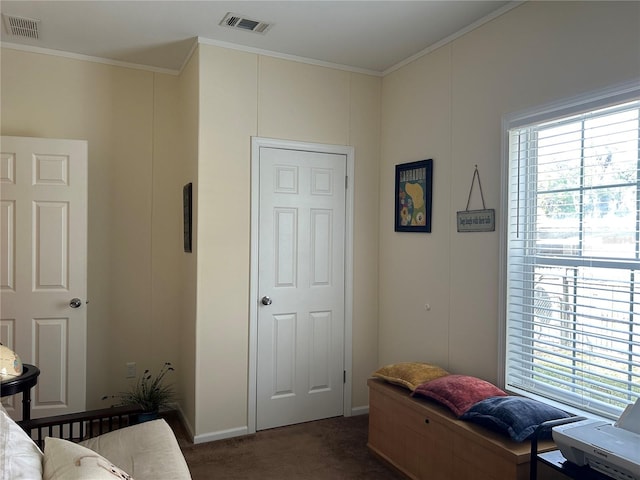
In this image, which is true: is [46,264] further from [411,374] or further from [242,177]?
[411,374]

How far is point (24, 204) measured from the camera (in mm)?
3270

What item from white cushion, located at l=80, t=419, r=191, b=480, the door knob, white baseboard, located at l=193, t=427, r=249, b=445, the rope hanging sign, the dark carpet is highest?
the rope hanging sign

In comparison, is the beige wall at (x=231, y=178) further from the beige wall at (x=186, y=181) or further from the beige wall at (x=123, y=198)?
the beige wall at (x=123, y=198)

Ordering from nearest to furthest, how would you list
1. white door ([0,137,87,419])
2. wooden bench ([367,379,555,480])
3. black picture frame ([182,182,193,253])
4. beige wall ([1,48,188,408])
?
wooden bench ([367,379,555,480]), white door ([0,137,87,419]), black picture frame ([182,182,193,253]), beige wall ([1,48,188,408])

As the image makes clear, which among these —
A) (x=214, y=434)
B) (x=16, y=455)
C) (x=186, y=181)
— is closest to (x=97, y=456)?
(x=16, y=455)

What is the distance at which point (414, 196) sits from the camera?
351 cm

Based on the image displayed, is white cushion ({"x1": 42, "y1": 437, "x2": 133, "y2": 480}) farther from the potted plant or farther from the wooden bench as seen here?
the potted plant

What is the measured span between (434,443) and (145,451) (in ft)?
4.74

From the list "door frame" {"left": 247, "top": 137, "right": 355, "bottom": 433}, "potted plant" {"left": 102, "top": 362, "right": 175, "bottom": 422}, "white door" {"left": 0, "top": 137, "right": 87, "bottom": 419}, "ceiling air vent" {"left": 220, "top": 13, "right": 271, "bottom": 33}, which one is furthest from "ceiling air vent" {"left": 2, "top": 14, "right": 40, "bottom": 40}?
"potted plant" {"left": 102, "top": 362, "right": 175, "bottom": 422}

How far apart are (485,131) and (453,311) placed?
1144 millimetres

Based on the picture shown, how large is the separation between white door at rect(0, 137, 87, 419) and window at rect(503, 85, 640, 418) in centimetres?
282

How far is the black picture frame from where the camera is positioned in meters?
3.50

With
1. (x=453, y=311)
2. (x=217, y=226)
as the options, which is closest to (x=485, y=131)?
(x=453, y=311)

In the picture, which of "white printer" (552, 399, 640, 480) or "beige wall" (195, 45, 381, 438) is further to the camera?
"beige wall" (195, 45, 381, 438)
